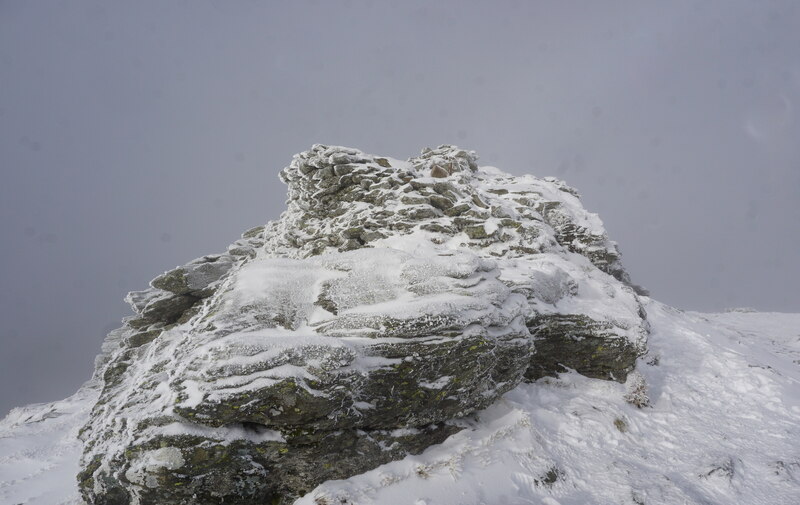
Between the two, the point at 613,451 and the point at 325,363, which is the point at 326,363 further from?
the point at 613,451

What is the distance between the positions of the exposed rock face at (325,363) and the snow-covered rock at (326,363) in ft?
0.17

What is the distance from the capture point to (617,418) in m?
14.1

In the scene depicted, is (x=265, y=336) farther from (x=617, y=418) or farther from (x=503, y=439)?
(x=617, y=418)

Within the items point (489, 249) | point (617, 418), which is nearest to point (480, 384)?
point (617, 418)

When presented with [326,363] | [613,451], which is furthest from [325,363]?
[613,451]

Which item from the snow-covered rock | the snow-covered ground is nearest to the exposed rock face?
the snow-covered rock

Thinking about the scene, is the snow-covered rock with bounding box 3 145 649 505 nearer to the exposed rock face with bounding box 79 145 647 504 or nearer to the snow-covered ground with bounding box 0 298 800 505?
the exposed rock face with bounding box 79 145 647 504

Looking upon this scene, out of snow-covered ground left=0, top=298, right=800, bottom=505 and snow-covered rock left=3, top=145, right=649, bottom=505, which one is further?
snow-covered ground left=0, top=298, right=800, bottom=505

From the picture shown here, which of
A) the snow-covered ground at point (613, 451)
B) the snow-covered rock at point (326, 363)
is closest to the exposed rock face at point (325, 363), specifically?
the snow-covered rock at point (326, 363)

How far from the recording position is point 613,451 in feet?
41.6

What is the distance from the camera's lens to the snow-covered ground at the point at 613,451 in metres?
10.3

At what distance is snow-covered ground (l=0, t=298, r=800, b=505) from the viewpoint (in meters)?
10.3

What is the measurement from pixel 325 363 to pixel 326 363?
0.03 meters

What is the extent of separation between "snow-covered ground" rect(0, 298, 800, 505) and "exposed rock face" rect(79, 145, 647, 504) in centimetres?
89
